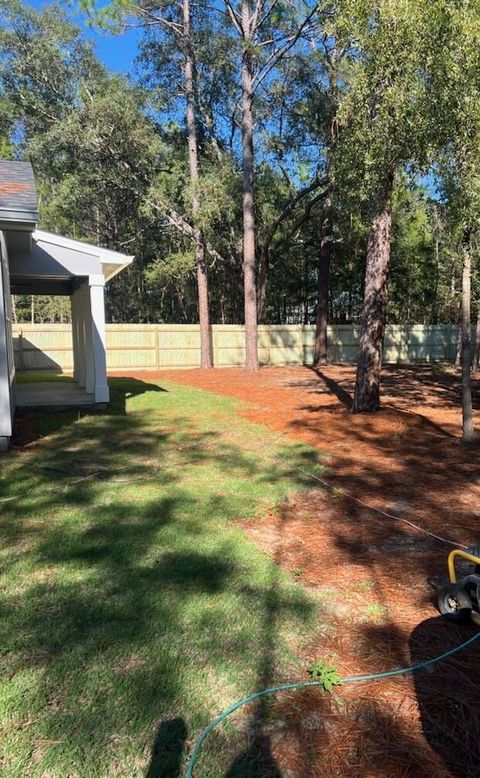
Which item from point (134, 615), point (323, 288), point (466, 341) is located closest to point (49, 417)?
point (466, 341)

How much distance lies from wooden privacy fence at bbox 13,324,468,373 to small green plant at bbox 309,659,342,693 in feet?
54.9

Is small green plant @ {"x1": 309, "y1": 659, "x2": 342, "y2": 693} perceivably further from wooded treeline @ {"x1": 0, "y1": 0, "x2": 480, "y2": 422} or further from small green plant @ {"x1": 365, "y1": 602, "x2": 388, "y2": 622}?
wooded treeline @ {"x1": 0, "y1": 0, "x2": 480, "y2": 422}

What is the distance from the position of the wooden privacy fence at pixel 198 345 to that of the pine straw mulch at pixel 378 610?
41.0ft

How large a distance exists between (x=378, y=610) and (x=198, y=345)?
17575mm

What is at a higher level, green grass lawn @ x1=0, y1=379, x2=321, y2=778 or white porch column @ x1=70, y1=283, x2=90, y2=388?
white porch column @ x1=70, y1=283, x2=90, y2=388

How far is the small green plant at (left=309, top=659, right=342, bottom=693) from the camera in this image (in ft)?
7.34

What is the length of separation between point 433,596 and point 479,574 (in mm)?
420

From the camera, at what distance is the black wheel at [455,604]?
8.75 feet

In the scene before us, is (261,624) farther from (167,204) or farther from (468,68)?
(167,204)

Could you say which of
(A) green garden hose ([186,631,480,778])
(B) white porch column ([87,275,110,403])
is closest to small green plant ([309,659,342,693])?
(A) green garden hose ([186,631,480,778])

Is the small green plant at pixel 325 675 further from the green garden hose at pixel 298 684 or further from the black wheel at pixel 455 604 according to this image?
the black wheel at pixel 455 604

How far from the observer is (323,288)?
21484 millimetres

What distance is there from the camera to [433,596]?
301 cm

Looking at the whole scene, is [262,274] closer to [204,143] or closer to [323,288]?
[323,288]
